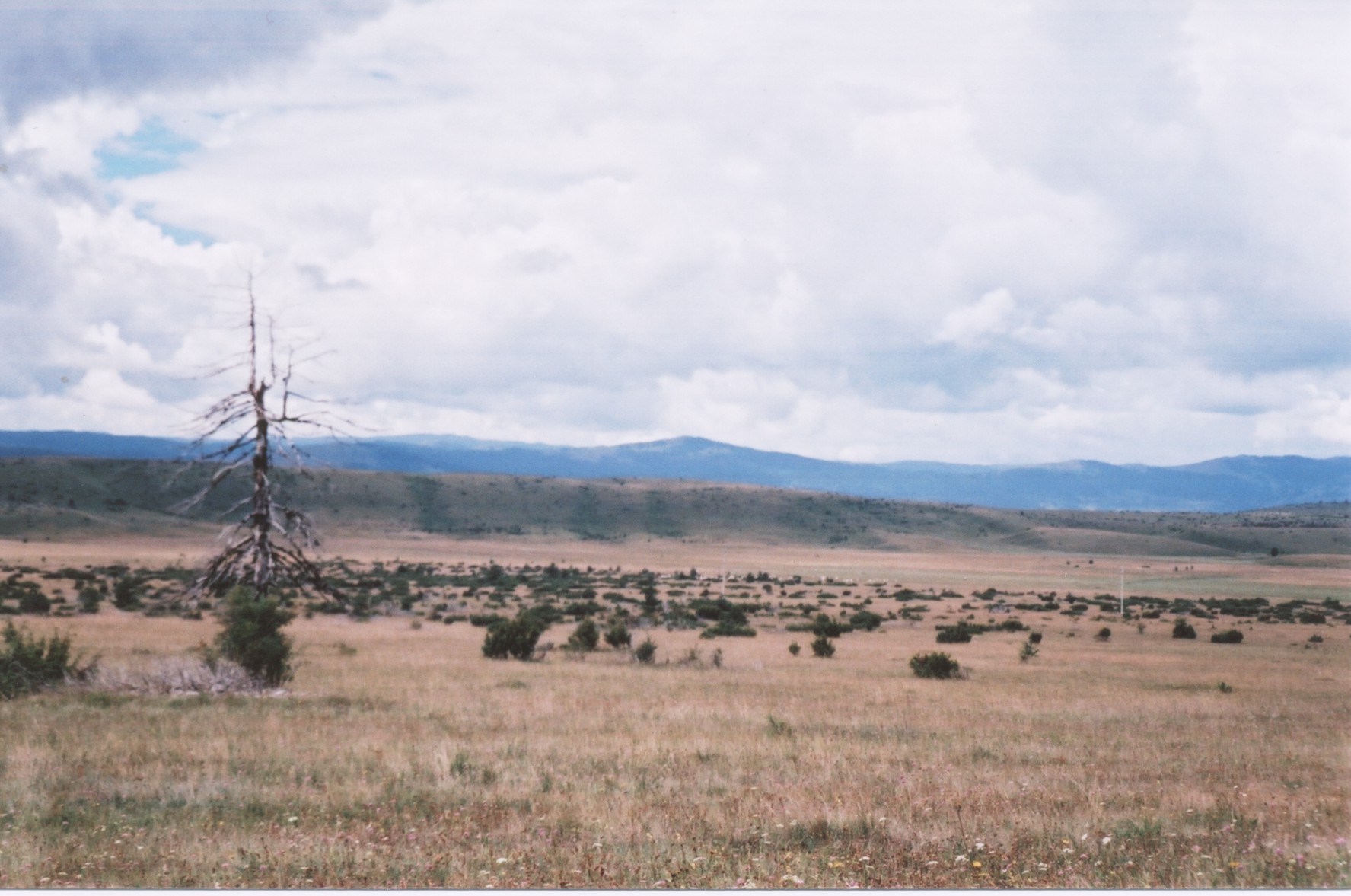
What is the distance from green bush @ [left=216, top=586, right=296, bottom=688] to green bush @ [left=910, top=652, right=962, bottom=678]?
14653 millimetres

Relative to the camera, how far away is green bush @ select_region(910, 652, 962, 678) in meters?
24.4

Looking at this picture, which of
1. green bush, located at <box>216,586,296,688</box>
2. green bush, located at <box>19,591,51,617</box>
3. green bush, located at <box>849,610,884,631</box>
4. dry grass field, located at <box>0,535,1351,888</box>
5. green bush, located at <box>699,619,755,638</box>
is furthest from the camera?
green bush, located at <box>849,610,884,631</box>

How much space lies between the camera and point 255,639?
18.5 metres

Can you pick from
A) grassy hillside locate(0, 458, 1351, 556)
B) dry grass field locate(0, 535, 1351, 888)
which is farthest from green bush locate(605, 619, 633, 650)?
grassy hillside locate(0, 458, 1351, 556)

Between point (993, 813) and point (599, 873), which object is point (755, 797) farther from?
point (599, 873)

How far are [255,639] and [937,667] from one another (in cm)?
1561

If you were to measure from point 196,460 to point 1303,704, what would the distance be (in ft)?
73.7

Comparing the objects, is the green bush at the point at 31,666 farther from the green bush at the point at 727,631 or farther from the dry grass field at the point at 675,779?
the green bush at the point at 727,631

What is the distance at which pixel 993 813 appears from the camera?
8.83 meters

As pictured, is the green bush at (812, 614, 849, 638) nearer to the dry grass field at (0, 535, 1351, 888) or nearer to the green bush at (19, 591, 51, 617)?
the dry grass field at (0, 535, 1351, 888)

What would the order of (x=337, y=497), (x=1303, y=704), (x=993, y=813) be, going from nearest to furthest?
(x=993, y=813)
(x=1303, y=704)
(x=337, y=497)

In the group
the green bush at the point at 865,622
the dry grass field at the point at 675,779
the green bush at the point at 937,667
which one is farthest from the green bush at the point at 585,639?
the green bush at the point at 865,622

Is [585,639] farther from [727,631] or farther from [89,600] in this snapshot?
[89,600]

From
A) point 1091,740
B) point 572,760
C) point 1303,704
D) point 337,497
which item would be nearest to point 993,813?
point 572,760
